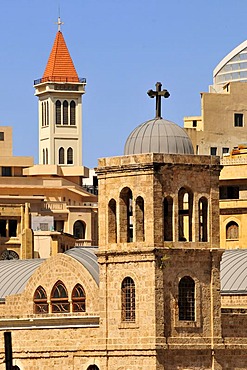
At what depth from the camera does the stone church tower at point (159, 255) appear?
98.3 m

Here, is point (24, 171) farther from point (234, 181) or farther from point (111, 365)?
point (111, 365)

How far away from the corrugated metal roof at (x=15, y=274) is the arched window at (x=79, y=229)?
6385cm

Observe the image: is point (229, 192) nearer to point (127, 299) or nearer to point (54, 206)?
point (127, 299)

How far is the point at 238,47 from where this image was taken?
18500cm

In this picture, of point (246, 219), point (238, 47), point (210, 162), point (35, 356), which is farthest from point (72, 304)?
point (238, 47)

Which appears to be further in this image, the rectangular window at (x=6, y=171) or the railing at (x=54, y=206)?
the rectangular window at (x=6, y=171)

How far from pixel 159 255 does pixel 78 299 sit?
6.70 metres

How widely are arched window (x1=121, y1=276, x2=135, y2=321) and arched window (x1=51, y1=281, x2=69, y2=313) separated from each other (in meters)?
4.97

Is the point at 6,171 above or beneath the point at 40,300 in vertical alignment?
above

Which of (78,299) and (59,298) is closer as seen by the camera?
(78,299)

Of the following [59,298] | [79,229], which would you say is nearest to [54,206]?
[79,229]

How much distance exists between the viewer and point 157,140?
100 metres

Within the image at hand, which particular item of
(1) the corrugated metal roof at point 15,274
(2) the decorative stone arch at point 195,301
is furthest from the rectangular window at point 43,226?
(2) the decorative stone arch at point 195,301

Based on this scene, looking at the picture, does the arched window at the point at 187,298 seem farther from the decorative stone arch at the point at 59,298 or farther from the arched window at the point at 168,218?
the decorative stone arch at the point at 59,298
